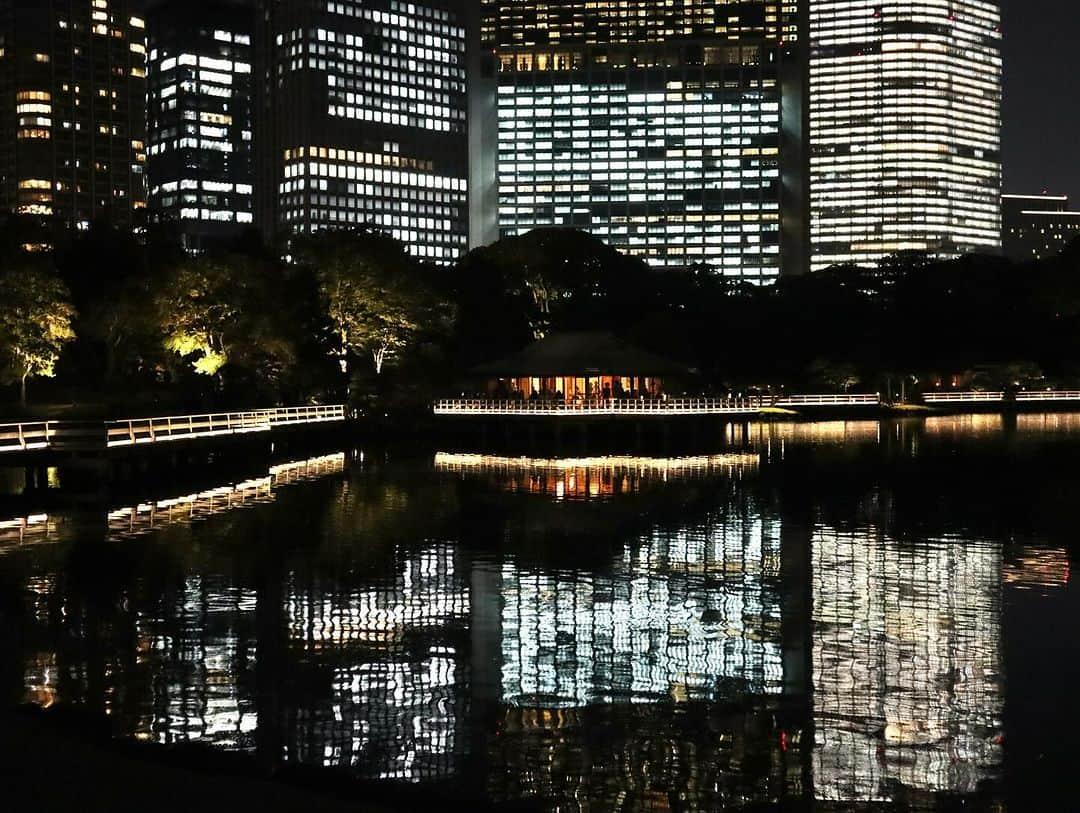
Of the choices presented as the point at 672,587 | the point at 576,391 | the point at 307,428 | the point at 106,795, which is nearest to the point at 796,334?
the point at 576,391

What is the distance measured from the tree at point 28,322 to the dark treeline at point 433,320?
98 millimetres

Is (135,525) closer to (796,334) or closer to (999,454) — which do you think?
(999,454)

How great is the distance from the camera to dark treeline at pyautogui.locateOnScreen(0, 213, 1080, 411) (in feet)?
247

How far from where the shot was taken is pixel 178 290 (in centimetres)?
7400

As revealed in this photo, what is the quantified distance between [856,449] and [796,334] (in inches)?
2610

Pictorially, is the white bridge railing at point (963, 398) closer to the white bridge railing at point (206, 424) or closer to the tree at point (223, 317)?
the white bridge railing at point (206, 424)

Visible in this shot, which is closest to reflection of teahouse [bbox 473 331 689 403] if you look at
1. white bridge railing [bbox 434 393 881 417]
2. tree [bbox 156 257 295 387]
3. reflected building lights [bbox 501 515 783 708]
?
white bridge railing [bbox 434 393 881 417]

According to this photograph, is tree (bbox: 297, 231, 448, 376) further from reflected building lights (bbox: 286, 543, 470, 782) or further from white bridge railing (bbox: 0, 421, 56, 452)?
reflected building lights (bbox: 286, 543, 470, 782)

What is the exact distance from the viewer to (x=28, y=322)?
6544 cm

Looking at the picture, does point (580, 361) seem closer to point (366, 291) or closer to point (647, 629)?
point (366, 291)

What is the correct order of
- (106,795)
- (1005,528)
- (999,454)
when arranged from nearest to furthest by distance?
(106,795) < (1005,528) < (999,454)

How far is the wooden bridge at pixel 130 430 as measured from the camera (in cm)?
4384

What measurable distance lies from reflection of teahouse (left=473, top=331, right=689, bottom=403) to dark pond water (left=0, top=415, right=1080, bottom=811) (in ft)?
174

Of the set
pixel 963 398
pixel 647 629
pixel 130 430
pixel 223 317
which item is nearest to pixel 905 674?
pixel 647 629
